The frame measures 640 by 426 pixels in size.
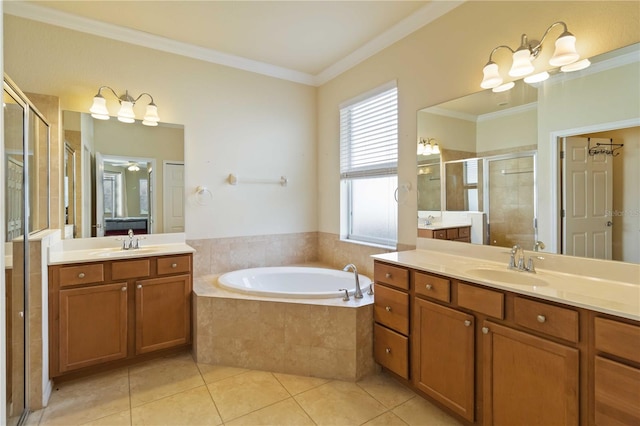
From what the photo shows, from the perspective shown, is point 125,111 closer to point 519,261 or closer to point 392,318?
point 392,318

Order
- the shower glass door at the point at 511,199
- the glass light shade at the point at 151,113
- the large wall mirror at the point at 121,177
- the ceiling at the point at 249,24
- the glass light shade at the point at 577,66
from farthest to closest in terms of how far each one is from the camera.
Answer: the glass light shade at the point at 151,113
the large wall mirror at the point at 121,177
the ceiling at the point at 249,24
the shower glass door at the point at 511,199
the glass light shade at the point at 577,66

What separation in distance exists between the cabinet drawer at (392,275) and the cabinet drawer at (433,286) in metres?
0.09

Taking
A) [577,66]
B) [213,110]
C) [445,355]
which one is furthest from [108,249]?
[577,66]

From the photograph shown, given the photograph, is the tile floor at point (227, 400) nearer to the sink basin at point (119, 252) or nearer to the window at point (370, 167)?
the sink basin at point (119, 252)

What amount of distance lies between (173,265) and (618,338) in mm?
2658

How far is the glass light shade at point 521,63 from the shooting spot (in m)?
1.85

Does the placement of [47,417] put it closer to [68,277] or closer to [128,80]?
[68,277]

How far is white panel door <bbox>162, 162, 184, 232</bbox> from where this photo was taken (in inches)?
118

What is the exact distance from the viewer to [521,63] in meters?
1.87

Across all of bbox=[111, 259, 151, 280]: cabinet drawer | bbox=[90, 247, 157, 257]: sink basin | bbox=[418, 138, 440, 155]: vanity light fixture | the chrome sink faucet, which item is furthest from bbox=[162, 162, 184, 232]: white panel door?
the chrome sink faucet

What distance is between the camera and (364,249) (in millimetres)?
3193

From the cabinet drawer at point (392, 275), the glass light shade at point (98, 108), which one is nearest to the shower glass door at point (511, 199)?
the cabinet drawer at point (392, 275)

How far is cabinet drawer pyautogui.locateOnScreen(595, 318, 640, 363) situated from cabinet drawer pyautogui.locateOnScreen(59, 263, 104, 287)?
2850 millimetres

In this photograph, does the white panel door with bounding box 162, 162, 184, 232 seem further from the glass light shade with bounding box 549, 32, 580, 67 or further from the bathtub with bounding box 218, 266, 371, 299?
the glass light shade with bounding box 549, 32, 580, 67
